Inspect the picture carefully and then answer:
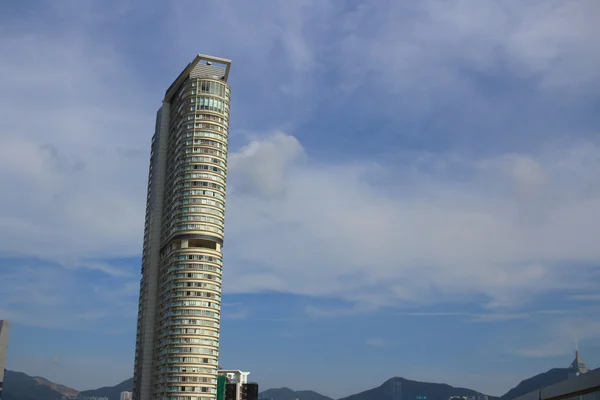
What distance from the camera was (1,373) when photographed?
18825cm

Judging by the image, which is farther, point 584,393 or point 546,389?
point 546,389

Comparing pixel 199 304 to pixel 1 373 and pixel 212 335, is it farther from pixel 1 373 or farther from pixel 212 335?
pixel 1 373

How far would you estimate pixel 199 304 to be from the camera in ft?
655

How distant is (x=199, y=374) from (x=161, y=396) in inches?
566

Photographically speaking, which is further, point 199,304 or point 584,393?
point 199,304

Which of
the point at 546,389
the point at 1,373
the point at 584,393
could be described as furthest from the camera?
the point at 1,373

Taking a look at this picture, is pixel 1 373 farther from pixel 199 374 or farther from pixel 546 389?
pixel 546 389

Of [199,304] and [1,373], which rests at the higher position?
[199,304]

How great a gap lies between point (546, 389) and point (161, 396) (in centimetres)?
12759

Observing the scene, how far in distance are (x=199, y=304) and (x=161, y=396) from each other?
28395 mm

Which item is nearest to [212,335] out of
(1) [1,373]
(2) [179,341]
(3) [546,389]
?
(2) [179,341]

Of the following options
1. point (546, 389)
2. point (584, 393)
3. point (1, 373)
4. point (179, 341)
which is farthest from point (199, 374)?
point (584, 393)

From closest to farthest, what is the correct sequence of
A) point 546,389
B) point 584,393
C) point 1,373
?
1. point 584,393
2. point 546,389
3. point 1,373

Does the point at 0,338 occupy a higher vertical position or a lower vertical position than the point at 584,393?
higher
